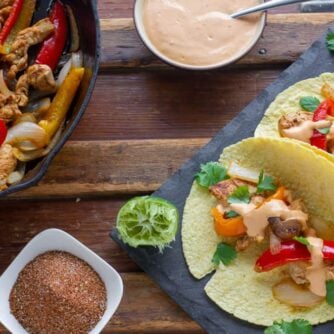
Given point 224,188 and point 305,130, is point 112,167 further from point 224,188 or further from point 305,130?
point 305,130

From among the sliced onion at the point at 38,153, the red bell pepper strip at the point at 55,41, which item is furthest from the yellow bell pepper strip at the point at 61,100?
the red bell pepper strip at the point at 55,41

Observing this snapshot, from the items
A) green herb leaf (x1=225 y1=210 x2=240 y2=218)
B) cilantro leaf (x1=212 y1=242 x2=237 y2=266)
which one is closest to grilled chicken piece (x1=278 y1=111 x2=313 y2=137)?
green herb leaf (x1=225 y1=210 x2=240 y2=218)

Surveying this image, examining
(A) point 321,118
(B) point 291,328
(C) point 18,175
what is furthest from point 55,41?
(B) point 291,328

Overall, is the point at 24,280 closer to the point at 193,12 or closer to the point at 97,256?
the point at 97,256

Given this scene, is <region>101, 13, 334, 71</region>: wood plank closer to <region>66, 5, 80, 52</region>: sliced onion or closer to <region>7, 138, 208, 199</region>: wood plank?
<region>66, 5, 80, 52</region>: sliced onion

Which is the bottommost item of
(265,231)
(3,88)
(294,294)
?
(294,294)

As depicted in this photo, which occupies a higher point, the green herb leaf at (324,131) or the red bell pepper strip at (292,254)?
the green herb leaf at (324,131)

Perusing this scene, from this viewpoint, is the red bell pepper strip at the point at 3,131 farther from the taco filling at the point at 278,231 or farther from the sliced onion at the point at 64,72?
the taco filling at the point at 278,231

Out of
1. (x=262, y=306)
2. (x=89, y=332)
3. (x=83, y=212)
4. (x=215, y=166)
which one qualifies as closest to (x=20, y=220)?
(x=83, y=212)
